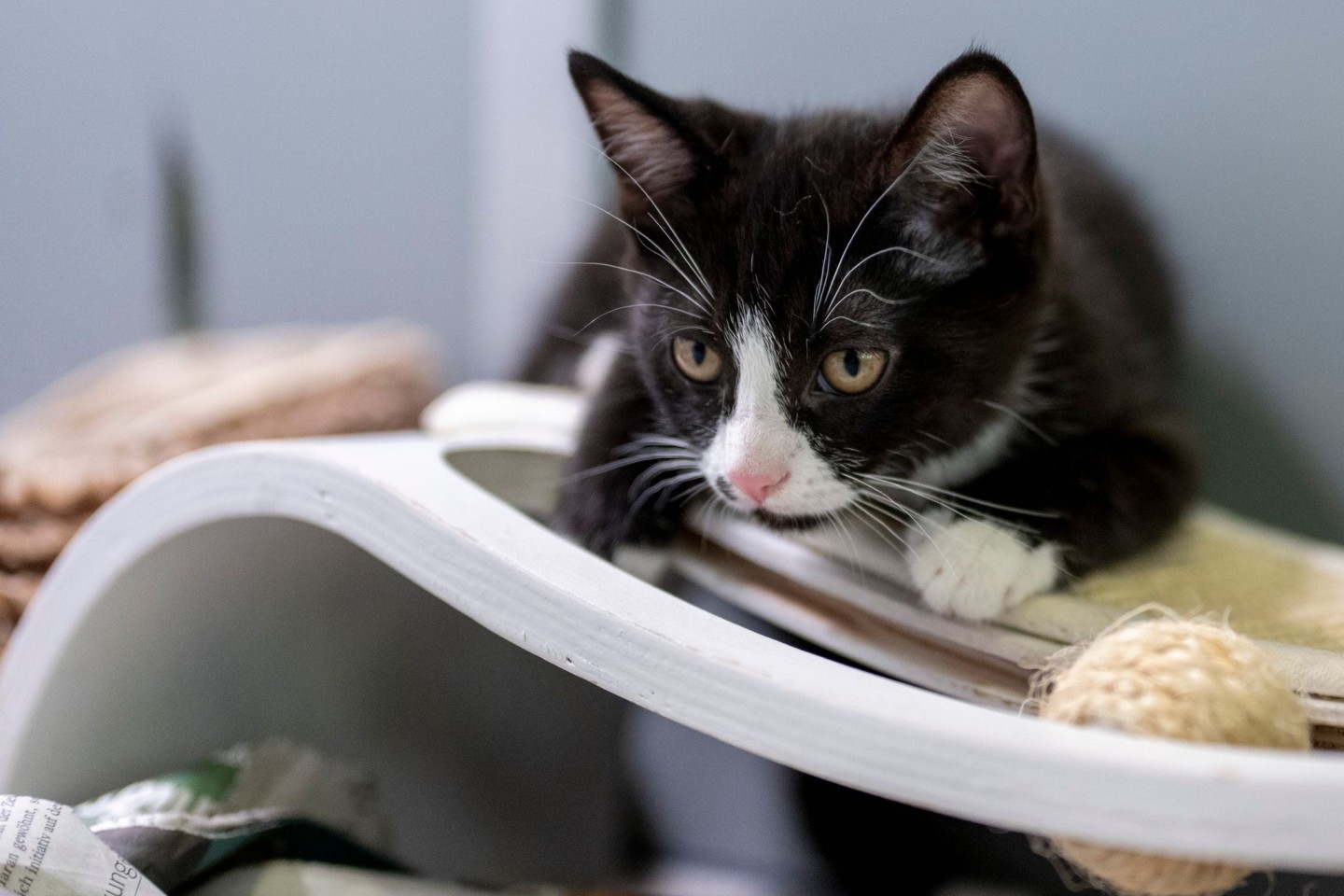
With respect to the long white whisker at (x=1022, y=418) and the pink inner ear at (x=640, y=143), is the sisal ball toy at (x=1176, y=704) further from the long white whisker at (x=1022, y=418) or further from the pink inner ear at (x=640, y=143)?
the pink inner ear at (x=640, y=143)

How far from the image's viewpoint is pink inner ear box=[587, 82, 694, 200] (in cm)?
83

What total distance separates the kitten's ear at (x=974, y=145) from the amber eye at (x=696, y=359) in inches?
8.2

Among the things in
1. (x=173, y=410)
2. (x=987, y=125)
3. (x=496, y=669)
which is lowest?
(x=496, y=669)

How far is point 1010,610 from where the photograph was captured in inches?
29.2

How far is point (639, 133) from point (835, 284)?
224mm

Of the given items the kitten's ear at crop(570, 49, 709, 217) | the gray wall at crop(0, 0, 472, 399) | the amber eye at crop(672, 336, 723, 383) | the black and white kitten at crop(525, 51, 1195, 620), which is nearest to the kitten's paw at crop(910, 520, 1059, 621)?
the black and white kitten at crop(525, 51, 1195, 620)

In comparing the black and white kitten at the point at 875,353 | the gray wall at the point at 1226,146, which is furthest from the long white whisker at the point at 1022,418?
the gray wall at the point at 1226,146

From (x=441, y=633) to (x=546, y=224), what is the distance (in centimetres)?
94

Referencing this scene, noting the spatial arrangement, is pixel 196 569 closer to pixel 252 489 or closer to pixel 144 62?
pixel 252 489

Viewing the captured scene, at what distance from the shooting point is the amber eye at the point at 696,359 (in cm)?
84

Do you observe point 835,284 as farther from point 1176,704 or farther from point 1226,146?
point 1226,146

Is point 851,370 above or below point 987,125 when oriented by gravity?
below

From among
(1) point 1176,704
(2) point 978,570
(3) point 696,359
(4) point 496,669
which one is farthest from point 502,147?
(1) point 1176,704

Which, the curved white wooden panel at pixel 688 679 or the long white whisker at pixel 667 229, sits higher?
the long white whisker at pixel 667 229
